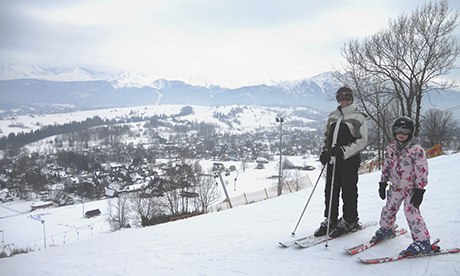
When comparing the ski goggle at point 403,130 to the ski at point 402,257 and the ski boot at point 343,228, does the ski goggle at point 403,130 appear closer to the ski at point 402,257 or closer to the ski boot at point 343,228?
the ski at point 402,257

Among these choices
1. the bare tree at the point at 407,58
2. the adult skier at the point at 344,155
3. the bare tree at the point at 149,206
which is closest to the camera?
the adult skier at the point at 344,155

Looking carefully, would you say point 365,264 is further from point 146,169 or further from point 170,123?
point 170,123

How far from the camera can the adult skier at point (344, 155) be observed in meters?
3.71

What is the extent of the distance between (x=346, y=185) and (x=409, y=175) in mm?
834

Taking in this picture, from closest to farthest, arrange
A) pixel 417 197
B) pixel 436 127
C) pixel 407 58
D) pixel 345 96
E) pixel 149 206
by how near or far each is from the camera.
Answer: pixel 417 197
pixel 345 96
pixel 407 58
pixel 149 206
pixel 436 127

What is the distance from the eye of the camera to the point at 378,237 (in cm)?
361

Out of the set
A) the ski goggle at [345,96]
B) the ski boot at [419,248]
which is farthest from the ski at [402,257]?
the ski goggle at [345,96]

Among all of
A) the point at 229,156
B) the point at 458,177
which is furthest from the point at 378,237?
→ the point at 229,156

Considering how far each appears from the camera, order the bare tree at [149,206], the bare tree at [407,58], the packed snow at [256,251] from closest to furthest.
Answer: the packed snow at [256,251] < the bare tree at [407,58] < the bare tree at [149,206]

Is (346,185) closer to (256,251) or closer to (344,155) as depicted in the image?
(344,155)

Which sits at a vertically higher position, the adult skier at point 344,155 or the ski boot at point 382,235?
the adult skier at point 344,155

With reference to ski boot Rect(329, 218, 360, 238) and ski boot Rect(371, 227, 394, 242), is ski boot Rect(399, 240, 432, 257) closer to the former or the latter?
ski boot Rect(371, 227, 394, 242)

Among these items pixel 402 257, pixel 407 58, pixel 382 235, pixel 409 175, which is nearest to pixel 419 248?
pixel 402 257

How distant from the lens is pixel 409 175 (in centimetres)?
318
